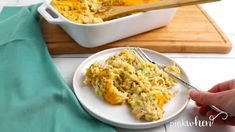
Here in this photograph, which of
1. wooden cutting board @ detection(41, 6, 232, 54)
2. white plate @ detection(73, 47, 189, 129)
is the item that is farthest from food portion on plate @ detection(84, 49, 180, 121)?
wooden cutting board @ detection(41, 6, 232, 54)

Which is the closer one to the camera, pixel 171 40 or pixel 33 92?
pixel 33 92

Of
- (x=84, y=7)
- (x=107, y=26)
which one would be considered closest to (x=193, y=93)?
(x=107, y=26)

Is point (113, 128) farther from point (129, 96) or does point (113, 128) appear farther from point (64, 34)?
point (64, 34)

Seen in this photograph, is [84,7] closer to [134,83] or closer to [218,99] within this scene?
[134,83]

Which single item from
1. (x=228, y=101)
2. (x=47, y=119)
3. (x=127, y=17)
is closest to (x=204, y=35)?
(x=127, y=17)

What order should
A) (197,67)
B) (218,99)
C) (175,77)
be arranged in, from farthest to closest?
(197,67)
(175,77)
(218,99)

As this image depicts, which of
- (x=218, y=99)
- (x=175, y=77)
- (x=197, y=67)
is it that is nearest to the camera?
(x=218, y=99)

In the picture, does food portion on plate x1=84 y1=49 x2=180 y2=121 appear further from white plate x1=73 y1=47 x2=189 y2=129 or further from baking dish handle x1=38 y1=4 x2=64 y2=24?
baking dish handle x1=38 y1=4 x2=64 y2=24
